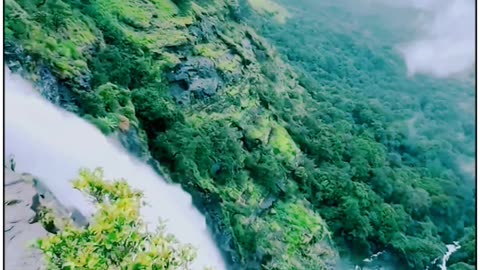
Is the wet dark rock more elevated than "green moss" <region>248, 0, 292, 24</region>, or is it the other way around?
"green moss" <region>248, 0, 292, 24</region>

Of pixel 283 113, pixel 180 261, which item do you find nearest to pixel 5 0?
pixel 180 261

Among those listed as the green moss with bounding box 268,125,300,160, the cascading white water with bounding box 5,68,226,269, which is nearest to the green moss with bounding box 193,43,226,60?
the green moss with bounding box 268,125,300,160

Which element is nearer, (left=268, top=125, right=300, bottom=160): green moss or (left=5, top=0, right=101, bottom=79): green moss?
(left=5, top=0, right=101, bottom=79): green moss

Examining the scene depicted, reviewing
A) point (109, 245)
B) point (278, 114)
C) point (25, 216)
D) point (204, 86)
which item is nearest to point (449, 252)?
point (278, 114)

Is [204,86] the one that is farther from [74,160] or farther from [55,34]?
[74,160]

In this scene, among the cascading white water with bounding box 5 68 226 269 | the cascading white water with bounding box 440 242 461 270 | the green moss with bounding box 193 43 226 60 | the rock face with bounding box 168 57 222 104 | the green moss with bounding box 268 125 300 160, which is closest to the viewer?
the cascading white water with bounding box 5 68 226 269

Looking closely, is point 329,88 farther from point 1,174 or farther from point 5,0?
point 1,174

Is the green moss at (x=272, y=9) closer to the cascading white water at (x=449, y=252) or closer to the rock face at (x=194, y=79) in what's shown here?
the rock face at (x=194, y=79)

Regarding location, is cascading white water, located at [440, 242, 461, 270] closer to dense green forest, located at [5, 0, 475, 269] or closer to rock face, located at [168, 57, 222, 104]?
dense green forest, located at [5, 0, 475, 269]
